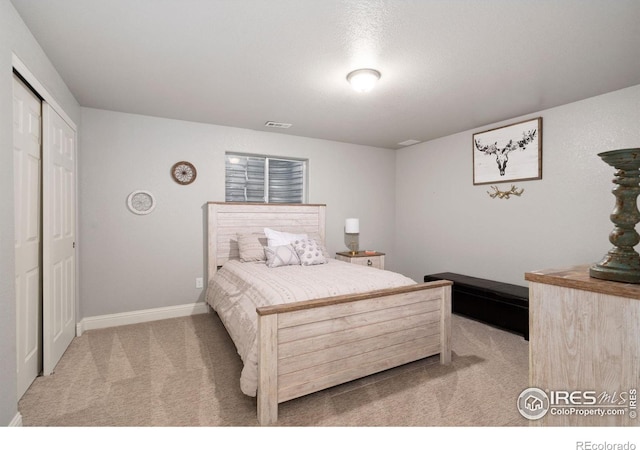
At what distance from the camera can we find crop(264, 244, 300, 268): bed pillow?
3375mm

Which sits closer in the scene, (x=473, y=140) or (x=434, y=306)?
(x=434, y=306)

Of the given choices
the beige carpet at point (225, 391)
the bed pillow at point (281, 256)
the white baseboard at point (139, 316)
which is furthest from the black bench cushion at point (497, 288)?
the white baseboard at point (139, 316)

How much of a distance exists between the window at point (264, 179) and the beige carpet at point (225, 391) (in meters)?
2.11

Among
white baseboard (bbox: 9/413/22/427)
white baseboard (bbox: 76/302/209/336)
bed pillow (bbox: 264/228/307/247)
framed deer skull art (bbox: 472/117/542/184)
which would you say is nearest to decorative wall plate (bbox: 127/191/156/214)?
white baseboard (bbox: 76/302/209/336)

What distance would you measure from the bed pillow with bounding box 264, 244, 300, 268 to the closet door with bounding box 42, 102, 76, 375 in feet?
Answer: 6.01

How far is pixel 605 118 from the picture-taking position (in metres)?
2.97

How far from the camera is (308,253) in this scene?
11.6ft

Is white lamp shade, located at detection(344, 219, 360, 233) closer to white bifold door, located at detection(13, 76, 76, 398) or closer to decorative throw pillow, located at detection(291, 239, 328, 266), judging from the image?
decorative throw pillow, located at detection(291, 239, 328, 266)

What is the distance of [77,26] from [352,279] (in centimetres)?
260

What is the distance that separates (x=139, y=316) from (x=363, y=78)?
3529mm
